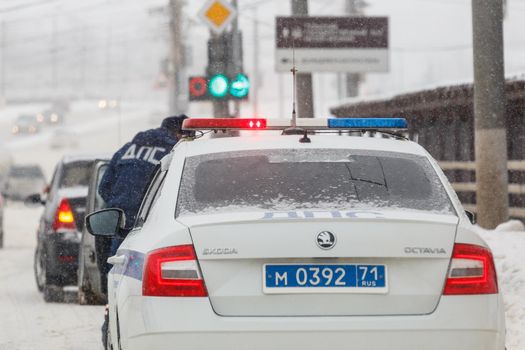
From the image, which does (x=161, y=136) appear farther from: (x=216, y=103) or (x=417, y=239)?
(x=216, y=103)

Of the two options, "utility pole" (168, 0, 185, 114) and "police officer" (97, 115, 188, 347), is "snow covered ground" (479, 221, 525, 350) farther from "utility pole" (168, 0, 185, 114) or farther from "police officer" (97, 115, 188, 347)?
"utility pole" (168, 0, 185, 114)

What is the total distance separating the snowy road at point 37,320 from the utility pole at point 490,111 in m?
4.19

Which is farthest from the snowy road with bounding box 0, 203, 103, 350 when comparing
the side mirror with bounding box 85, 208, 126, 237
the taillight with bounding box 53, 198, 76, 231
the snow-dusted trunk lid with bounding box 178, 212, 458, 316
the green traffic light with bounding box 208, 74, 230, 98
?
the snow-dusted trunk lid with bounding box 178, 212, 458, 316

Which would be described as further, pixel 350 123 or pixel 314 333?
pixel 350 123

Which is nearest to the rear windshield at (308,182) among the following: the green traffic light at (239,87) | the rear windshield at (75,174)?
the rear windshield at (75,174)

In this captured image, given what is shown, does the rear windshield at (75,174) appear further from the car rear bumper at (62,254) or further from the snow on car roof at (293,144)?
the snow on car roof at (293,144)

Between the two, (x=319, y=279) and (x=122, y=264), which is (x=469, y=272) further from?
(x=122, y=264)

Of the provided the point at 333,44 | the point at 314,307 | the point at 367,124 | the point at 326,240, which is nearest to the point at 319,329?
the point at 314,307

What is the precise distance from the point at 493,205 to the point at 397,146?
7733 mm

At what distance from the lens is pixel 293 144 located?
5.80m

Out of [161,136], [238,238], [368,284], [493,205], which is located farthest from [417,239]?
[493,205]

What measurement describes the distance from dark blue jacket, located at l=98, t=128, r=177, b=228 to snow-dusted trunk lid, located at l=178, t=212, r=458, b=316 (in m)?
3.39

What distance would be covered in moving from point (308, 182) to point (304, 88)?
494 inches

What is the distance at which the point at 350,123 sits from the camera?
19.4 feet
